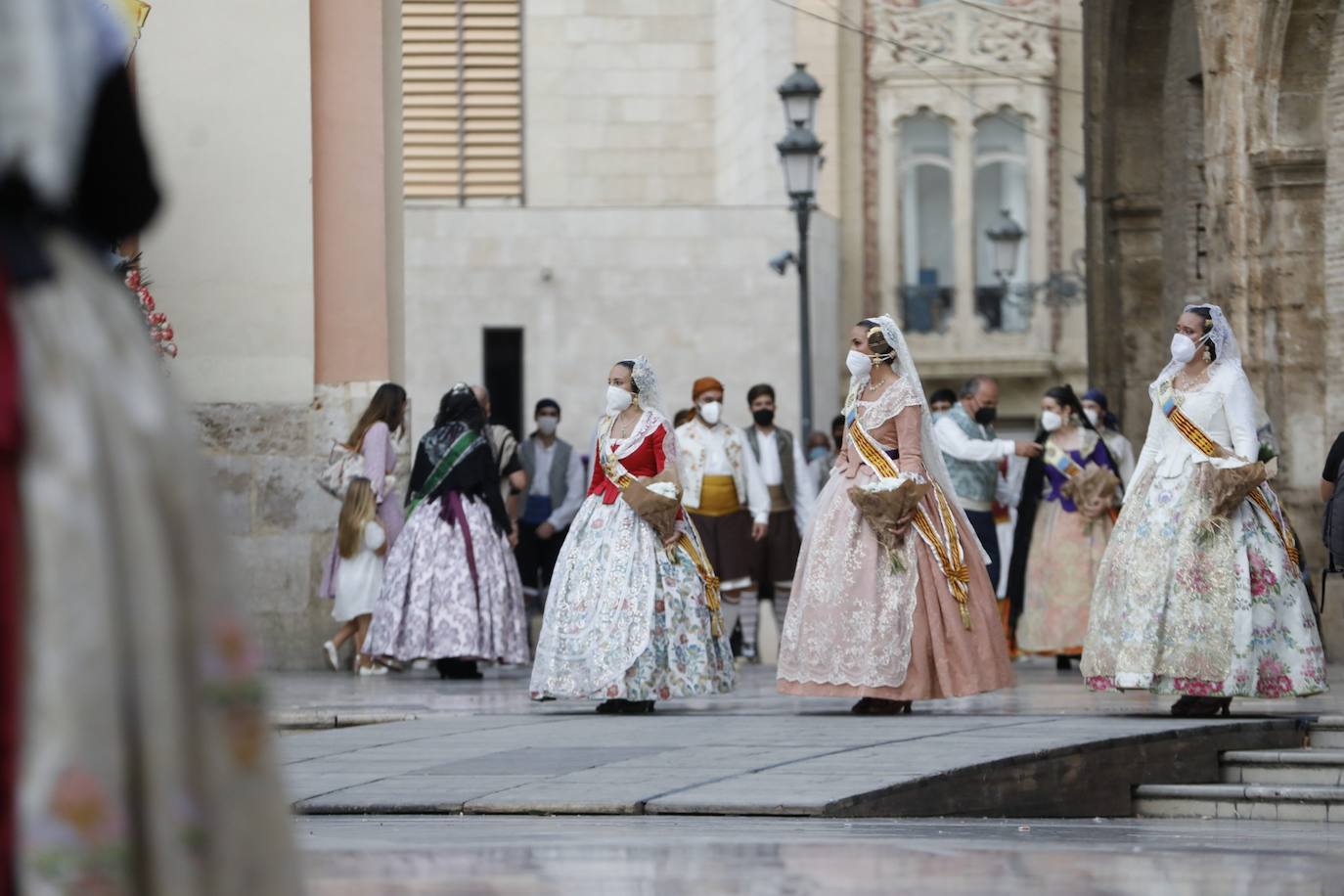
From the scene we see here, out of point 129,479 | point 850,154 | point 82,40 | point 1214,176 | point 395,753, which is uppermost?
point 850,154

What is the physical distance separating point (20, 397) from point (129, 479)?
0.15m

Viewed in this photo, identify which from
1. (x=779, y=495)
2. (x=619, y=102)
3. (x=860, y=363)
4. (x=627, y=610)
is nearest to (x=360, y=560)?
(x=779, y=495)

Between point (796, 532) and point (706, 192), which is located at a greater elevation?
point (706, 192)

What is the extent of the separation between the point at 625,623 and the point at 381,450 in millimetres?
4244

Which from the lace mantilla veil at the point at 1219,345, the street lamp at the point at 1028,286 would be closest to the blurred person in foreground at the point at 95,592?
the lace mantilla veil at the point at 1219,345

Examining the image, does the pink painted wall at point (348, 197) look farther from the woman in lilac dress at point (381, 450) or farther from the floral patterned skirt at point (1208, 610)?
the floral patterned skirt at point (1208, 610)

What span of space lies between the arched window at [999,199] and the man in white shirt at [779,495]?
18440mm

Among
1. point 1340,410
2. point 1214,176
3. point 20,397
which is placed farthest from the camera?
point 1214,176

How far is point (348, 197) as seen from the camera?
53.1ft

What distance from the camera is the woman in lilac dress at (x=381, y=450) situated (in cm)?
1561

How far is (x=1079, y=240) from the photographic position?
35.4 meters

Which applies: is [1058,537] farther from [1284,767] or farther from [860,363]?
[1284,767]

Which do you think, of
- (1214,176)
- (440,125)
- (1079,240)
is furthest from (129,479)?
(1079,240)

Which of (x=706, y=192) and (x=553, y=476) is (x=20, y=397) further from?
(x=706, y=192)
